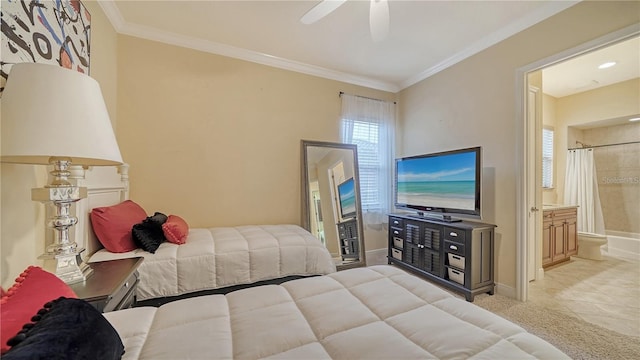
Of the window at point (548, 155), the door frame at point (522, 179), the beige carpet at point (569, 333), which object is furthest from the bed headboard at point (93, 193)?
the window at point (548, 155)

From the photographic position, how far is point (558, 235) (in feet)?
11.2

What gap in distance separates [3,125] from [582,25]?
3.69 metres

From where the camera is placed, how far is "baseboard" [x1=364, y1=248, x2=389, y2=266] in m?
3.68

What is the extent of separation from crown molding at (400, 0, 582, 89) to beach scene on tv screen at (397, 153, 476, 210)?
126 cm

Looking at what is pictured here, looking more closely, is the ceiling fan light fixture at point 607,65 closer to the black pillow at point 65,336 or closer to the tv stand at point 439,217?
the tv stand at point 439,217

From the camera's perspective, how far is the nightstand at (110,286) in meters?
1.08

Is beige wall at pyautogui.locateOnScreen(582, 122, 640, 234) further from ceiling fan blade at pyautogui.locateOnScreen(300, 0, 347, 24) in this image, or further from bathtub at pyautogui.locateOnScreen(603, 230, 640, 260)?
ceiling fan blade at pyautogui.locateOnScreen(300, 0, 347, 24)

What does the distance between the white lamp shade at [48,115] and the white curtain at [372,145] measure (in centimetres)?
292

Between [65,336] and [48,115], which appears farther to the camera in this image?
[48,115]

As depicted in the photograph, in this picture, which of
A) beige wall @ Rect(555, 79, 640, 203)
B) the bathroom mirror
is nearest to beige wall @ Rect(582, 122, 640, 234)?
beige wall @ Rect(555, 79, 640, 203)

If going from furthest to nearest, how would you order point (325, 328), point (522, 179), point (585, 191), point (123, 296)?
point (585, 191)
point (522, 179)
point (123, 296)
point (325, 328)

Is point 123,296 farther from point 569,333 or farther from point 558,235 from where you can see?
point 558,235

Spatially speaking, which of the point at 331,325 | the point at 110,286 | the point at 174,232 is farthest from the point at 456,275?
the point at 110,286

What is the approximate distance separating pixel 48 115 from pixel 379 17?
1.95m
